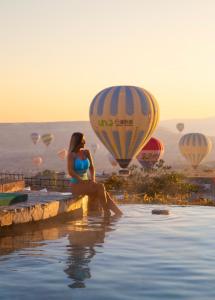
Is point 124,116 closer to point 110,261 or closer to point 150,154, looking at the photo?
point 150,154

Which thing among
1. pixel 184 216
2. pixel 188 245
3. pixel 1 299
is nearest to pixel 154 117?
pixel 184 216

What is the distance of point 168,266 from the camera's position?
6.20m

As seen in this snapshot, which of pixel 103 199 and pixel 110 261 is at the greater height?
pixel 103 199

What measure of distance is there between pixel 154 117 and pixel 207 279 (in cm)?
3666

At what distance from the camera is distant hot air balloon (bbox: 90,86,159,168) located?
41500mm

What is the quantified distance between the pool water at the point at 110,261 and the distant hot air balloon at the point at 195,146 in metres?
67.9

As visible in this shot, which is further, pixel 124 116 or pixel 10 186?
pixel 124 116

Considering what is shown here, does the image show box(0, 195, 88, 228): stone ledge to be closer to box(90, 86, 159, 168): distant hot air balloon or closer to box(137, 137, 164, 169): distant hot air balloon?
box(90, 86, 159, 168): distant hot air balloon

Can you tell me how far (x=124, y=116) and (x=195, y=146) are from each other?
36.6 metres

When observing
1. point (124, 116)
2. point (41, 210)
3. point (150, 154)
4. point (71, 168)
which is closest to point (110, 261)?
point (41, 210)

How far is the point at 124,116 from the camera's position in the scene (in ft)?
138

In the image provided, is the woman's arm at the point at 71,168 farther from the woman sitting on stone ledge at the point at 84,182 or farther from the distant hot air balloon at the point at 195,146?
the distant hot air balloon at the point at 195,146

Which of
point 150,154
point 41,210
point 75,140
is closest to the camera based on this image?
point 41,210

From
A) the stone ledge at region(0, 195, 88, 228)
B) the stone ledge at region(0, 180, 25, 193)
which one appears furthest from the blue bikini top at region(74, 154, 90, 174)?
the stone ledge at region(0, 180, 25, 193)
